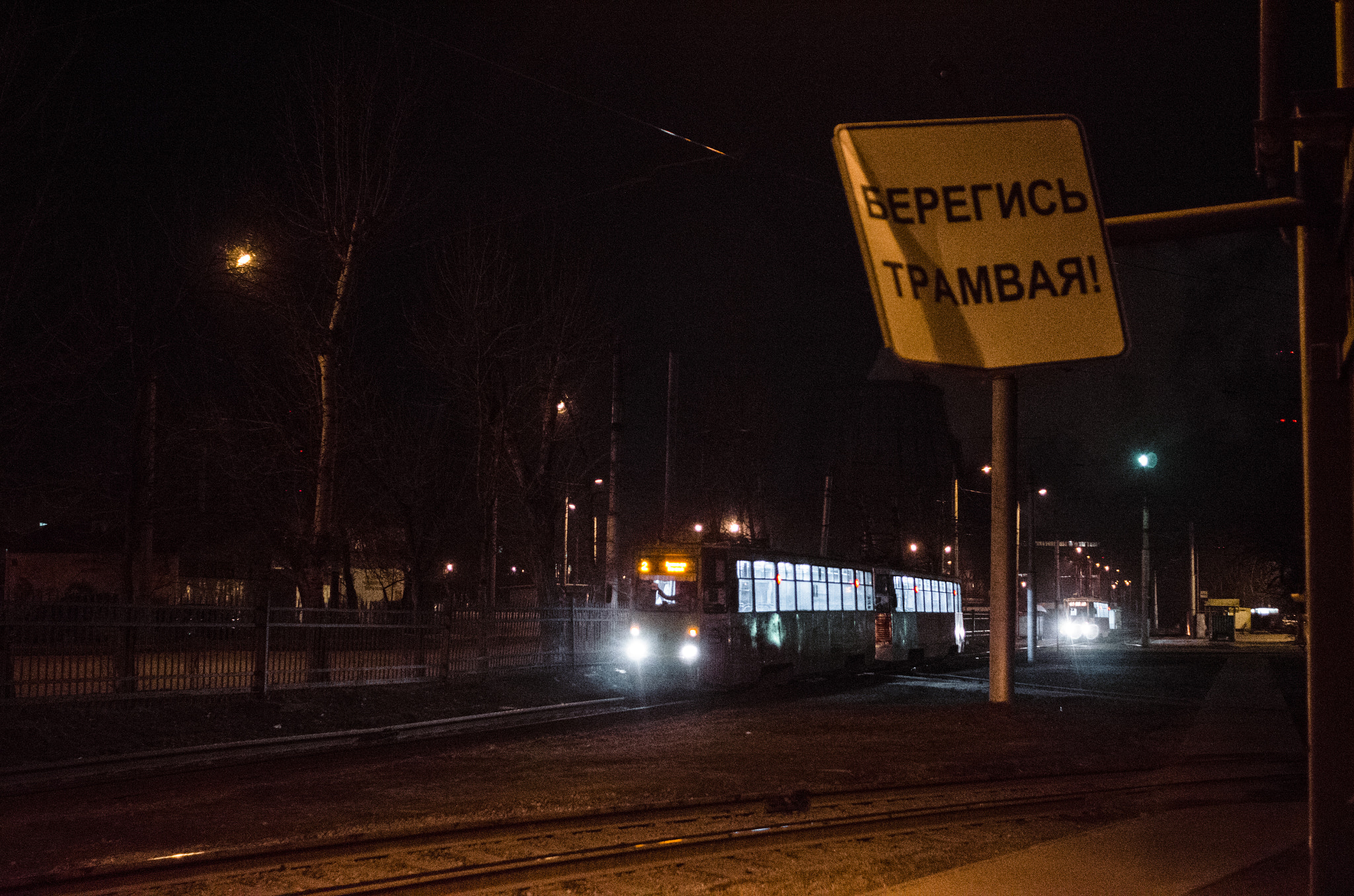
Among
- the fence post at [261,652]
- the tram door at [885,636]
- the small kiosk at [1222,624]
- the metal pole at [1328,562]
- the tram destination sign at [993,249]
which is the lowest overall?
the small kiosk at [1222,624]

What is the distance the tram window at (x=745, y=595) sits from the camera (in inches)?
999

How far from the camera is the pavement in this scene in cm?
708

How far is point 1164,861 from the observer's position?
794 centimetres

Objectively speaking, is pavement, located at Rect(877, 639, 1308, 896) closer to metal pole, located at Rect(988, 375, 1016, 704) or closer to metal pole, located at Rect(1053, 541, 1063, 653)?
metal pole, located at Rect(988, 375, 1016, 704)

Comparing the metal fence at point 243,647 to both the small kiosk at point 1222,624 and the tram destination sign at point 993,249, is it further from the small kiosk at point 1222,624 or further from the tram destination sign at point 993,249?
the small kiosk at point 1222,624

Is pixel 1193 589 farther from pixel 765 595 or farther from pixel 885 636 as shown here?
pixel 765 595

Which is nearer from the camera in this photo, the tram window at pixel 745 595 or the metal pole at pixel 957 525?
the tram window at pixel 745 595

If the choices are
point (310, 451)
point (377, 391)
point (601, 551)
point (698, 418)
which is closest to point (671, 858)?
point (310, 451)

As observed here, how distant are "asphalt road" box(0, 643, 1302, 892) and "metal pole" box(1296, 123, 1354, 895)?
3.69 m

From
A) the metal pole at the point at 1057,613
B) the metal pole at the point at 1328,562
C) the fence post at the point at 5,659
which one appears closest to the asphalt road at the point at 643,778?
the fence post at the point at 5,659

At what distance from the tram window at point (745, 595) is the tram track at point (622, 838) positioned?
42.0 ft

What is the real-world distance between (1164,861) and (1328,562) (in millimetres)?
4387

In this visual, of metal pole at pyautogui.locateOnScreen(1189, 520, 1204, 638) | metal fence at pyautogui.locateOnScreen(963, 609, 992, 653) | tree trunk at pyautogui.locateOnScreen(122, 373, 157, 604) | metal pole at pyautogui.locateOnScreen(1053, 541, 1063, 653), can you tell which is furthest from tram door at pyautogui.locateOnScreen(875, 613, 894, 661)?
metal pole at pyautogui.locateOnScreen(1189, 520, 1204, 638)

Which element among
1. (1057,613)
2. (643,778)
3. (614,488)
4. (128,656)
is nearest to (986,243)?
(643,778)
